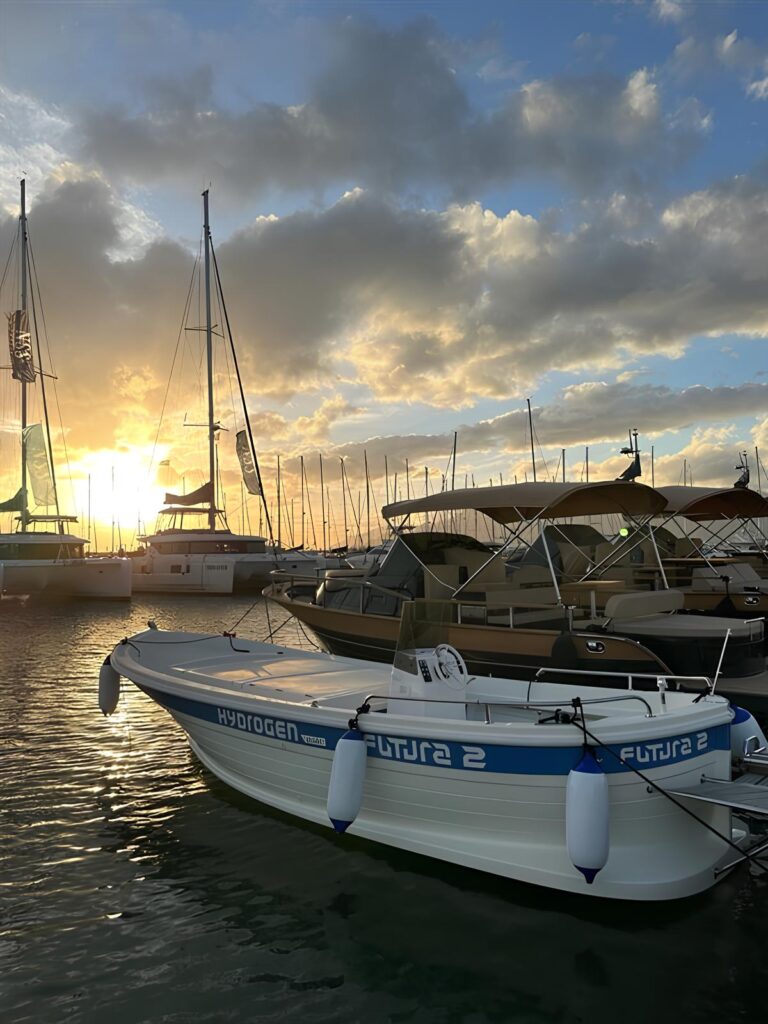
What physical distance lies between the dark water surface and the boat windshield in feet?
5.35

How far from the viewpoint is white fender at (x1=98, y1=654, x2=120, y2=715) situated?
8.45m

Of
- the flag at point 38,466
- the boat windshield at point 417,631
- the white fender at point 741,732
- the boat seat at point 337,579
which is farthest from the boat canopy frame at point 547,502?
the flag at point 38,466

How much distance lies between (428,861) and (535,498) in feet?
18.4

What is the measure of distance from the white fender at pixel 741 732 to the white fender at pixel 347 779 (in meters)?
2.96

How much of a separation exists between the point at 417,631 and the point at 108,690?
4598 millimetres

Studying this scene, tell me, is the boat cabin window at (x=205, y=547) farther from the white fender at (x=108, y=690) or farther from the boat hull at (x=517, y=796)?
the boat hull at (x=517, y=796)

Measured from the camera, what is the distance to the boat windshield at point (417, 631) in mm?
5992

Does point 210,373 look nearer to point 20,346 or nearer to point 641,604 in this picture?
point 20,346

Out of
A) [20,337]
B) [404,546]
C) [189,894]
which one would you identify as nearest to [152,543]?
[20,337]

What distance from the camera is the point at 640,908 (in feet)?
15.6

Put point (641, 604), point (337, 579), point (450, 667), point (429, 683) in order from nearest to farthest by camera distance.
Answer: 1. point (429, 683)
2. point (450, 667)
3. point (641, 604)
4. point (337, 579)

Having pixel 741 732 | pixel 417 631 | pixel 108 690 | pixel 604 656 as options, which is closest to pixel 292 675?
pixel 417 631

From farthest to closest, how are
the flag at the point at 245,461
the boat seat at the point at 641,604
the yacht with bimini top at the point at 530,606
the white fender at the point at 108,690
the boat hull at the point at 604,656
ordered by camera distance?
the flag at the point at 245,461, the boat seat at the point at 641,604, the yacht with bimini top at the point at 530,606, the white fender at the point at 108,690, the boat hull at the point at 604,656

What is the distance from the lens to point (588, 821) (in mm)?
4191
